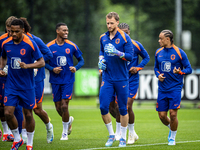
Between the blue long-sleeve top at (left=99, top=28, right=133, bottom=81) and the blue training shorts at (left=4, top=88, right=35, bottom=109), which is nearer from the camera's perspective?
the blue training shorts at (left=4, top=88, right=35, bottom=109)

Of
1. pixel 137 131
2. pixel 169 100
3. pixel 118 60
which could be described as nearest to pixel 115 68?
pixel 118 60

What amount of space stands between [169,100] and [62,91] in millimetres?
2510

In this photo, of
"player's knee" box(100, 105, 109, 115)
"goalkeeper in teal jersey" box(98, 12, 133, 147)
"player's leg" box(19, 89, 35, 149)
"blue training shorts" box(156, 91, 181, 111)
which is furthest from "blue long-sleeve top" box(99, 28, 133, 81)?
"player's leg" box(19, 89, 35, 149)

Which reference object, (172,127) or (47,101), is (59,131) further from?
(47,101)

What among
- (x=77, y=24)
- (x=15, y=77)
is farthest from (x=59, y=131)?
(x=77, y=24)

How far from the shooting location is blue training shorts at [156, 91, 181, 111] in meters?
8.29

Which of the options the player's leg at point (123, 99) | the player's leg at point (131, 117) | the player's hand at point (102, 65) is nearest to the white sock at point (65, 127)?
the player's leg at point (131, 117)

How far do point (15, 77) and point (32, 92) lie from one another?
394mm

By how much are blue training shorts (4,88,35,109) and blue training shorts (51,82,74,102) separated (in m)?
2.22

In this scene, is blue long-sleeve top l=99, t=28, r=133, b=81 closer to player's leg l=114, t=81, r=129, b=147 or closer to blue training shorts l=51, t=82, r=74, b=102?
player's leg l=114, t=81, r=129, b=147

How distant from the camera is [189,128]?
36.7 ft

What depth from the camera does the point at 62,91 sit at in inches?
374

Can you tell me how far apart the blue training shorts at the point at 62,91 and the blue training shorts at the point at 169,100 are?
215 centimetres

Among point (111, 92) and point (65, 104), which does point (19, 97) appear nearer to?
point (111, 92)
